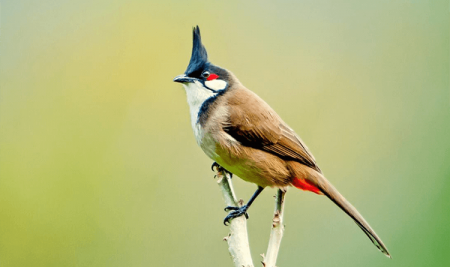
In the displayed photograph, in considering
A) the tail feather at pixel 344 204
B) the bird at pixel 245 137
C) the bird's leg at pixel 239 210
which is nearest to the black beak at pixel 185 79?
the bird at pixel 245 137

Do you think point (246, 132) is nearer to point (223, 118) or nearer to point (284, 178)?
point (223, 118)

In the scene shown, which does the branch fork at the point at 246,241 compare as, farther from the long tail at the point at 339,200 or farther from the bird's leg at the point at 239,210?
the long tail at the point at 339,200

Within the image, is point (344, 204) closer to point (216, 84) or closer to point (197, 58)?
point (216, 84)

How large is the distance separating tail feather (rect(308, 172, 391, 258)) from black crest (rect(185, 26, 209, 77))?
820 mm

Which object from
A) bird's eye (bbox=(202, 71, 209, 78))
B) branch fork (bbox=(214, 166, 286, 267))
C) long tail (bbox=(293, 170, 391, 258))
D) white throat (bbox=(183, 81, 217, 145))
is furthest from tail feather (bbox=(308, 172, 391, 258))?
bird's eye (bbox=(202, 71, 209, 78))

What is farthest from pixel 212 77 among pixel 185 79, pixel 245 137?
pixel 245 137

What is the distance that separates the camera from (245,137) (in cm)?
265

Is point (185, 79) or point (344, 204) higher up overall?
point (185, 79)

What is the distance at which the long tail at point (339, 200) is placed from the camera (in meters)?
2.21

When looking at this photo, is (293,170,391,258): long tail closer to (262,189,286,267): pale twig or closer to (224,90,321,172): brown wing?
(224,90,321,172): brown wing

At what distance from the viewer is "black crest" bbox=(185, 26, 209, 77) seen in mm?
2484

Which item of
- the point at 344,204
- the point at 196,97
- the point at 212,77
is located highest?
the point at 212,77

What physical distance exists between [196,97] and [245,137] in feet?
1.14

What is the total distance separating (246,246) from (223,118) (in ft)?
2.97
